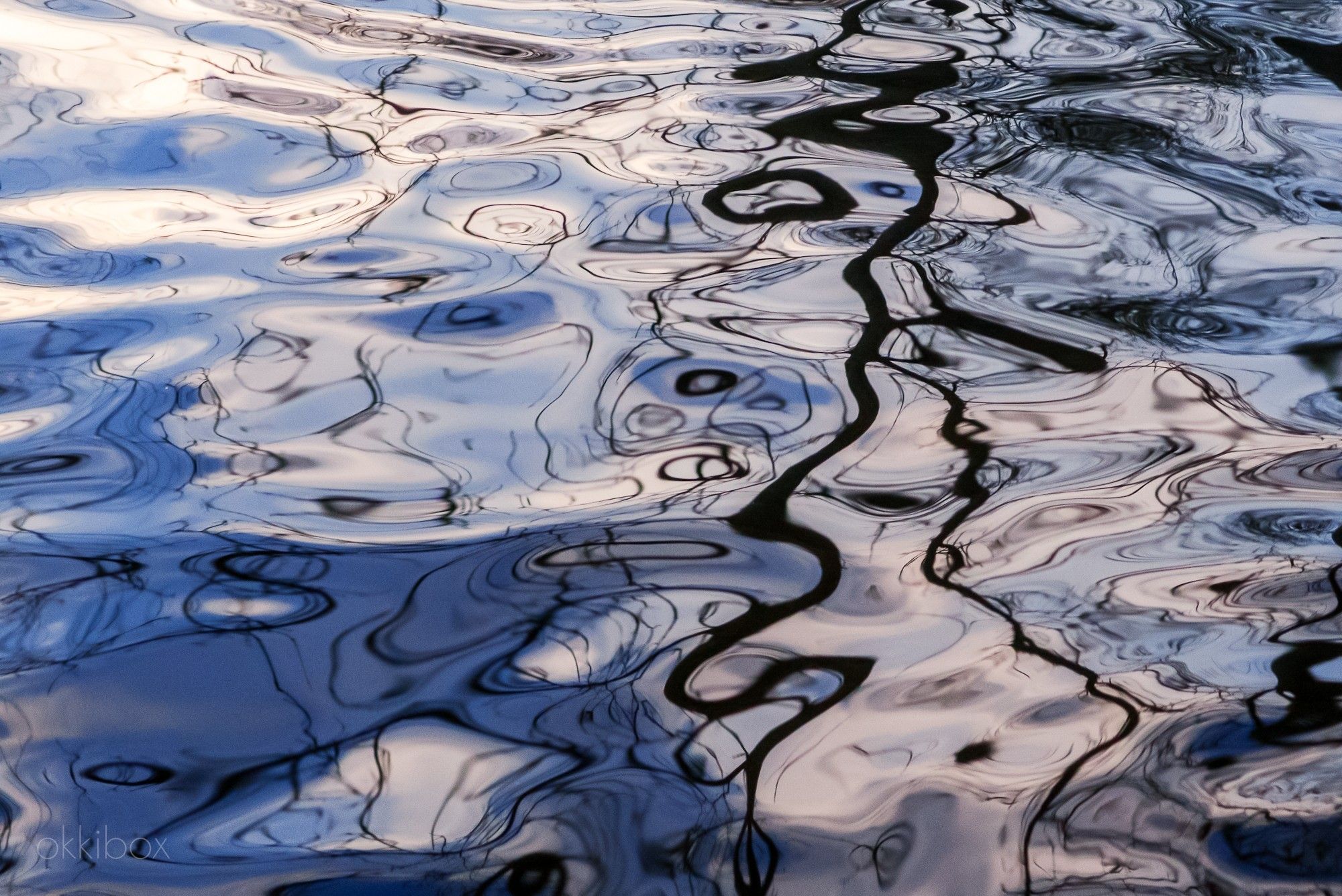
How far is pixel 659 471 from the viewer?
1.10 meters

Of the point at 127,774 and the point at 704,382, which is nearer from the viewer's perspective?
the point at 127,774

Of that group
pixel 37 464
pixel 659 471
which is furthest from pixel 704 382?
pixel 37 464

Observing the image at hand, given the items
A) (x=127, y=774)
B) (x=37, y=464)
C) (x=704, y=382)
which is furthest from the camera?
(x=704, y=382)

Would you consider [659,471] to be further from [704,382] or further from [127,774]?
[127,774]

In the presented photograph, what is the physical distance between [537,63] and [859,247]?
71 cm

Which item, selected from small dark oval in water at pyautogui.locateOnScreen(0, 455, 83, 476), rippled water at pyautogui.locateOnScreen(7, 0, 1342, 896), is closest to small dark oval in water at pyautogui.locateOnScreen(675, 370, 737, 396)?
rippled water at pyautogui.locateOnScreen(7, 0, 1342, 896)

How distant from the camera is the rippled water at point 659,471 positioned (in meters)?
0.81

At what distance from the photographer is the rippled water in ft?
2.64

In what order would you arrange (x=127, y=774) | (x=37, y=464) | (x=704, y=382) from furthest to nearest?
(x=704, y=382)
(x=37, y=464)
(x=127, y=774)

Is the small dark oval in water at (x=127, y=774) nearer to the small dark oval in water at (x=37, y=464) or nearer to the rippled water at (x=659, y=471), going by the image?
the rippled water at (x=659, y=471)

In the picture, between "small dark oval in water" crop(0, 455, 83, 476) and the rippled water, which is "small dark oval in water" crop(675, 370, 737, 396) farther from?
"small dark oval in water" crop(0, 455, 83, 476)

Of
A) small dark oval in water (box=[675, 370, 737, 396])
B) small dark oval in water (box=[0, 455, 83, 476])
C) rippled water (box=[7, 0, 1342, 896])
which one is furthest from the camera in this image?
small dark oval in water (box=[675, 370, 737, 396])

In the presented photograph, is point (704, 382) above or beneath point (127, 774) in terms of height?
above

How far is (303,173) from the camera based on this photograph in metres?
1.58
